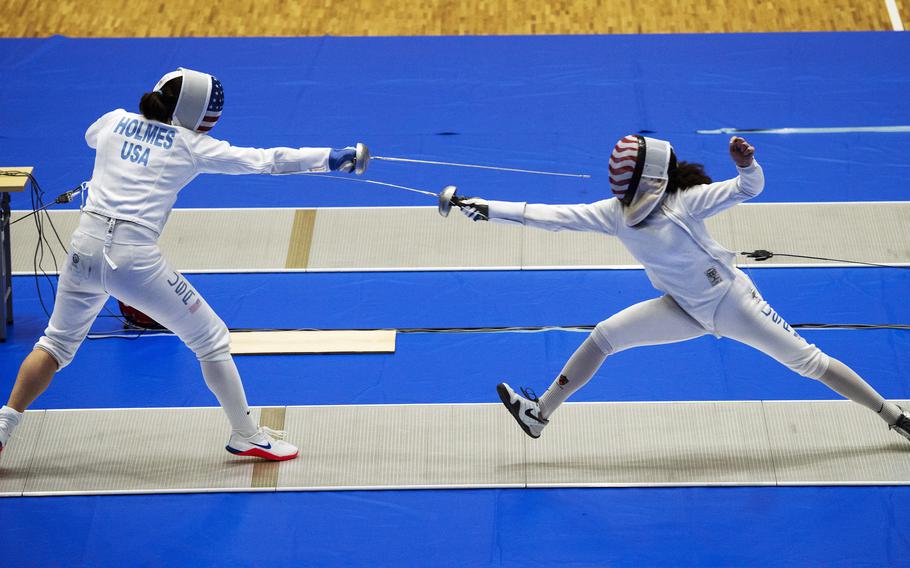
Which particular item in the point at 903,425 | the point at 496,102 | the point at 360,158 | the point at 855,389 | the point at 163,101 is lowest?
the point at 903,425

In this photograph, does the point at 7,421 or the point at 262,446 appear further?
the point at 262,446

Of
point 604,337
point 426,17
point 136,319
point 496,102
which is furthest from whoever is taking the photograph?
point 426,17

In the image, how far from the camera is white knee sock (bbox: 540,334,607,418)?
3578 millimetres

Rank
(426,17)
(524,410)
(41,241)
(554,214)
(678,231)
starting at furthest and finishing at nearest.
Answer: (426,17), (41,241), (524,410), (554,214), (678,231)

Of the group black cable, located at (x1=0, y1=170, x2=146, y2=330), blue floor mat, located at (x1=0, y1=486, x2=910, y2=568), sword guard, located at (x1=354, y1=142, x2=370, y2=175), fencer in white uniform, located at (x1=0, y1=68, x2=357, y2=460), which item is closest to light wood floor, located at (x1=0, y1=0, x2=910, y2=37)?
black cable, located at (x1=0, y1=170, x2=146, y2=330)

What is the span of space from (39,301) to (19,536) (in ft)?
4.43

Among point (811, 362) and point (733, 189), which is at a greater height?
point (733, 189)

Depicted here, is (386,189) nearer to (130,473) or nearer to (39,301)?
(39,301)

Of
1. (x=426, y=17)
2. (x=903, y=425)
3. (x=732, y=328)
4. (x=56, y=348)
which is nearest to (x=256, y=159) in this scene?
(x=56, y=348)

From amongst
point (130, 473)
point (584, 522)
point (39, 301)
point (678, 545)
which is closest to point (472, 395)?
point (584, 522)

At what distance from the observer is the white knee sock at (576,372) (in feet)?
11.7

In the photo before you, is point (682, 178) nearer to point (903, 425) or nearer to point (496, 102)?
point (903, 425)

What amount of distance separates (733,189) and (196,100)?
1676 mm

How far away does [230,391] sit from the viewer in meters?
3.57
